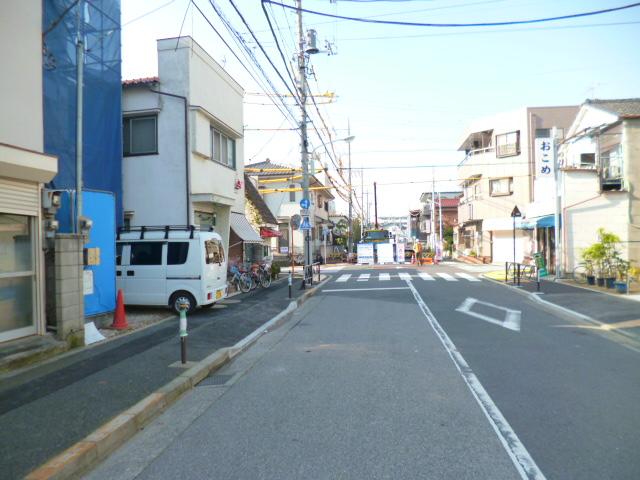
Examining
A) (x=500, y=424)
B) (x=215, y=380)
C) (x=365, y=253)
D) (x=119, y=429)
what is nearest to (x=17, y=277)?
(x=215, y=380)

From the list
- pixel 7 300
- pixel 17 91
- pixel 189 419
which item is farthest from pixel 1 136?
pixel 189 419

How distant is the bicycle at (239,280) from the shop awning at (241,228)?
6.02ft

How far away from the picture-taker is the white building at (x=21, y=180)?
7.50 m

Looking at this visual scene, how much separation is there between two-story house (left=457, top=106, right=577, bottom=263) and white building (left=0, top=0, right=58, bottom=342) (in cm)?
3176

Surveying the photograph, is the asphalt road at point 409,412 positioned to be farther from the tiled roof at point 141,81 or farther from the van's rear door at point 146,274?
the tiled roof at point 141,81

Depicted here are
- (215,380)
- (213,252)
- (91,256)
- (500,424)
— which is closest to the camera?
(500,424)

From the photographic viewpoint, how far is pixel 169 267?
12258 millimetres

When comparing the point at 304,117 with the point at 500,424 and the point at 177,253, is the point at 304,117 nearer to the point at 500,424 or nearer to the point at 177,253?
the point at 177,253

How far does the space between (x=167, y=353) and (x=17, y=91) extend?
4899mm

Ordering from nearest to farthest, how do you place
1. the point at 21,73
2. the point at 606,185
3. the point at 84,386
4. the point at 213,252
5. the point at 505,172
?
the point at 84,386 < the point at 21,73 < the point at 213,252 < the point at 606,185 < the point at 505,172

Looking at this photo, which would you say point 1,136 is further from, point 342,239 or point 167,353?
point 342,239

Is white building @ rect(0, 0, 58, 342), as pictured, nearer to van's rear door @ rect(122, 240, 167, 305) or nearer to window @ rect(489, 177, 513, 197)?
van's rear door @ rect(122, 240, 167, 305)

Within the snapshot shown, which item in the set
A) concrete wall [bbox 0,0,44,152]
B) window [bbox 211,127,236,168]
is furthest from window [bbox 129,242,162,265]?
window [bbox 211,127,236,168]

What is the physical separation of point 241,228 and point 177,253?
7.65 m
